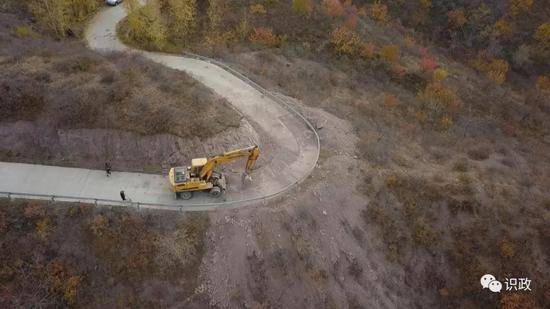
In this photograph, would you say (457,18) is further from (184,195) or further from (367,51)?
(184,195)

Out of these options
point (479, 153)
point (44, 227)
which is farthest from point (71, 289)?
point (479, 153)

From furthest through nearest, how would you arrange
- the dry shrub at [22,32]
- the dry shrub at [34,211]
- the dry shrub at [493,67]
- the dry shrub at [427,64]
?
the dry shrub at [493,67] < the dry shrub at [427,64] < the dry shrub at [22,32] < the dry shrub at [34,211]

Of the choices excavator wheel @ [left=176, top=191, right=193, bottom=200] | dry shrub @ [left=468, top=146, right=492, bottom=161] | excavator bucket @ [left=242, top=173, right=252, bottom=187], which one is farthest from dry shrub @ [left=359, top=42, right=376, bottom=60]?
excavator wheel @ [left=176, top=191, right=193, bottom=200]

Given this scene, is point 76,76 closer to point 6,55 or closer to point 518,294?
point 6,55

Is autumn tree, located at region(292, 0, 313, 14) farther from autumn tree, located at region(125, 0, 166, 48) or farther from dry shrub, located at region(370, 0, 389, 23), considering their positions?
autumn tree, located at region(125, 0, 166, 48)

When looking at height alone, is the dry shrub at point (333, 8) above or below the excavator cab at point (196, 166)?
above

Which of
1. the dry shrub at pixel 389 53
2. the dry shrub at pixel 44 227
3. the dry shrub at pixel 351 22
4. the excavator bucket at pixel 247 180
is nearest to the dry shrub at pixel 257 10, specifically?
the dry shrub at pixel 351 22

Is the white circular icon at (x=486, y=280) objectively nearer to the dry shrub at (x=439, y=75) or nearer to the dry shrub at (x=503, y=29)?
the dry shrub at (x=439, y=75)
